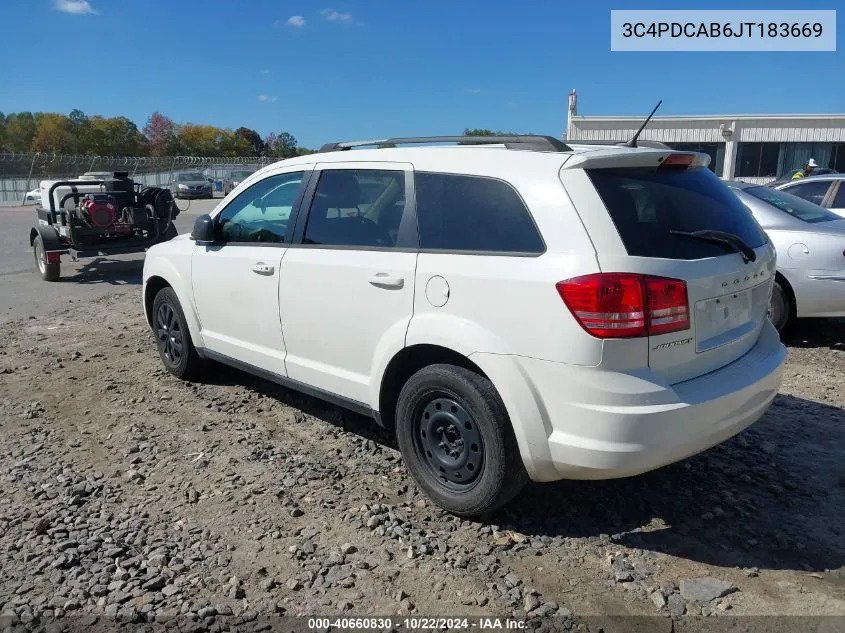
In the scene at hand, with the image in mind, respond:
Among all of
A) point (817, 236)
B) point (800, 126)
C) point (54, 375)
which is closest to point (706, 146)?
point (800, 126)

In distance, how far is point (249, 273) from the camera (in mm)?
4543

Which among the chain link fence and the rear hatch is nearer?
the rear hatch

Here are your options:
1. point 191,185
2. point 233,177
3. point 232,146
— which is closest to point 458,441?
point 191,185

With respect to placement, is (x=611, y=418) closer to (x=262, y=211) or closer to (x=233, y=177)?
(x=262, y=211)

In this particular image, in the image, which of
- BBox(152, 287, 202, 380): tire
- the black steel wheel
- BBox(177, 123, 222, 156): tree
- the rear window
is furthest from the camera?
BBox(177, 123, 222, 156): tree

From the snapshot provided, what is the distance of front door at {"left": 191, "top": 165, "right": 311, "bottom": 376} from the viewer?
14.5ft

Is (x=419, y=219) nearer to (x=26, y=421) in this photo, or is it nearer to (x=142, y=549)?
(x=142, y=549)

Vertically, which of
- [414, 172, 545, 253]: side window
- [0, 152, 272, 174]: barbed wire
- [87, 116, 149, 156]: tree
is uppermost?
[87, 116, 149, 156]: tree

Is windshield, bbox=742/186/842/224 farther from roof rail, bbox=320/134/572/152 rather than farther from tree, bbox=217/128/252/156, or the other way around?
tree, bbox=217/128/252/156

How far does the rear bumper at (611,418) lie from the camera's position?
2.87 metres

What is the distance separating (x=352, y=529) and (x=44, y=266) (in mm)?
9676

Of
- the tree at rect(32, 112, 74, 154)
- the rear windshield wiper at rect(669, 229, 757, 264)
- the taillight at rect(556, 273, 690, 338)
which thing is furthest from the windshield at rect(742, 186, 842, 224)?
the tree at rect(32, 112, 74, 154)

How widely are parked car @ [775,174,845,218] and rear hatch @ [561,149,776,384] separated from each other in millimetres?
5774

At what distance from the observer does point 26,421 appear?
16.1ft
